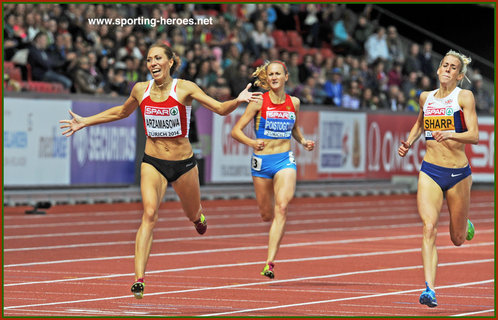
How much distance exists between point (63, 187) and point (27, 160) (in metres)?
1.16

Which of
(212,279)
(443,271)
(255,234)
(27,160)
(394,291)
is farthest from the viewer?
(27,160)

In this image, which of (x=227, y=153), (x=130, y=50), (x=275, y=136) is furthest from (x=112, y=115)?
(x=227, y=153)

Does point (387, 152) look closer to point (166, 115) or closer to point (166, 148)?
point (166, 148)

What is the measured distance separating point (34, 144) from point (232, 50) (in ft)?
23.6

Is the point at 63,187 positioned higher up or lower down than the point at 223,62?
lower down

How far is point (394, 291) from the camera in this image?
11.3 m

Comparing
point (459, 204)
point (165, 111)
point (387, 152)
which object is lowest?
point (459, 204)

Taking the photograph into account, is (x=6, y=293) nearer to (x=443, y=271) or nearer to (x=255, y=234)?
(x=443, y=271)

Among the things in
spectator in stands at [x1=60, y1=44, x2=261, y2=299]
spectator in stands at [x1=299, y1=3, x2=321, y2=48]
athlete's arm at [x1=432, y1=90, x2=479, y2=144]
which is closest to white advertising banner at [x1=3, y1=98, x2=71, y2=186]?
spectator in stands at [x1=60, y1=44, x2=261, y2=299]

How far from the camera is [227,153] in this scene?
24.6m

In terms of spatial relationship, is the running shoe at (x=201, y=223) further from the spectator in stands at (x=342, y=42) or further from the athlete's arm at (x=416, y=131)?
the spectator in stands at (x=342, y=42)

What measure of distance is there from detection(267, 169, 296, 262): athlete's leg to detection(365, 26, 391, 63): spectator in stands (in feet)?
67.3

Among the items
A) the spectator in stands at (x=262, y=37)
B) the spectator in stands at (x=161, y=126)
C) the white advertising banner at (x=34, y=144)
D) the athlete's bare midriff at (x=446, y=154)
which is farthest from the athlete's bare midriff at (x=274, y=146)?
the spectator in stands at (x=262, y=37)

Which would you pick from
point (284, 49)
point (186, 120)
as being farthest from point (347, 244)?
point (284, 49)
